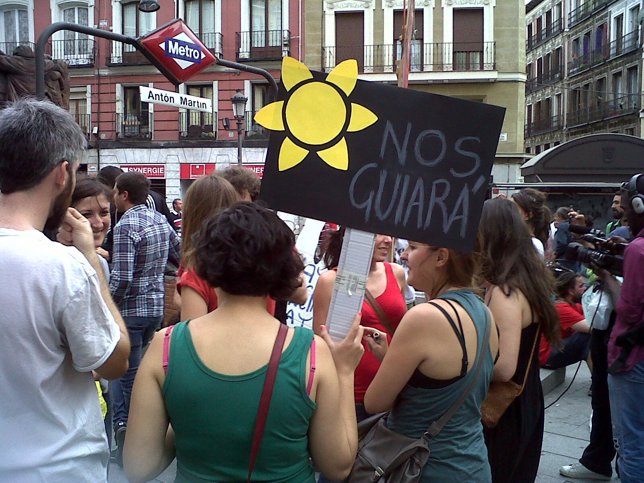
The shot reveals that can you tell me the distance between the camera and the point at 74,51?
24.8 metres

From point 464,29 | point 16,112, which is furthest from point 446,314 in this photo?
point 464,29

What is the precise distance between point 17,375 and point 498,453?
1997mm

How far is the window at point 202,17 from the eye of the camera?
2411 cm

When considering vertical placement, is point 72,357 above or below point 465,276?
below

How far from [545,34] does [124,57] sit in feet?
104

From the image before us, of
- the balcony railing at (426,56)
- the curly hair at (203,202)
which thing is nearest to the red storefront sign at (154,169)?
the balcony railing at (426,56)

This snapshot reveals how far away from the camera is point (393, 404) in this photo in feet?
7.01

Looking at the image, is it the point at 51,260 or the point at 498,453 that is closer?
the point at 51,260

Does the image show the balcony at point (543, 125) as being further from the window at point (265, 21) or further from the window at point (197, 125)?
the window at point (197, 125)

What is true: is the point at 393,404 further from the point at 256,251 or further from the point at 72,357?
the point at 72,357

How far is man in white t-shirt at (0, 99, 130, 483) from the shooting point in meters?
1.58

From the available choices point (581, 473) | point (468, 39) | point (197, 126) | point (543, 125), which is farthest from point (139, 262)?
point (543, 125)

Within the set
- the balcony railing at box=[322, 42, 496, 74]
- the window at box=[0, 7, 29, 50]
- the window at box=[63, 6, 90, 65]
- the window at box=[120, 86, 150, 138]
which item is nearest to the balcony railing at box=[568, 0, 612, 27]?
the balcony railing at box=[322, 42, 496, 74]

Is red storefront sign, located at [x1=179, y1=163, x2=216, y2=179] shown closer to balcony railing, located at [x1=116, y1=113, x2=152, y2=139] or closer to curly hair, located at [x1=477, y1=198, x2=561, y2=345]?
balcony railing, located at [x1=116, y1=113, x2=152, y2=139]
